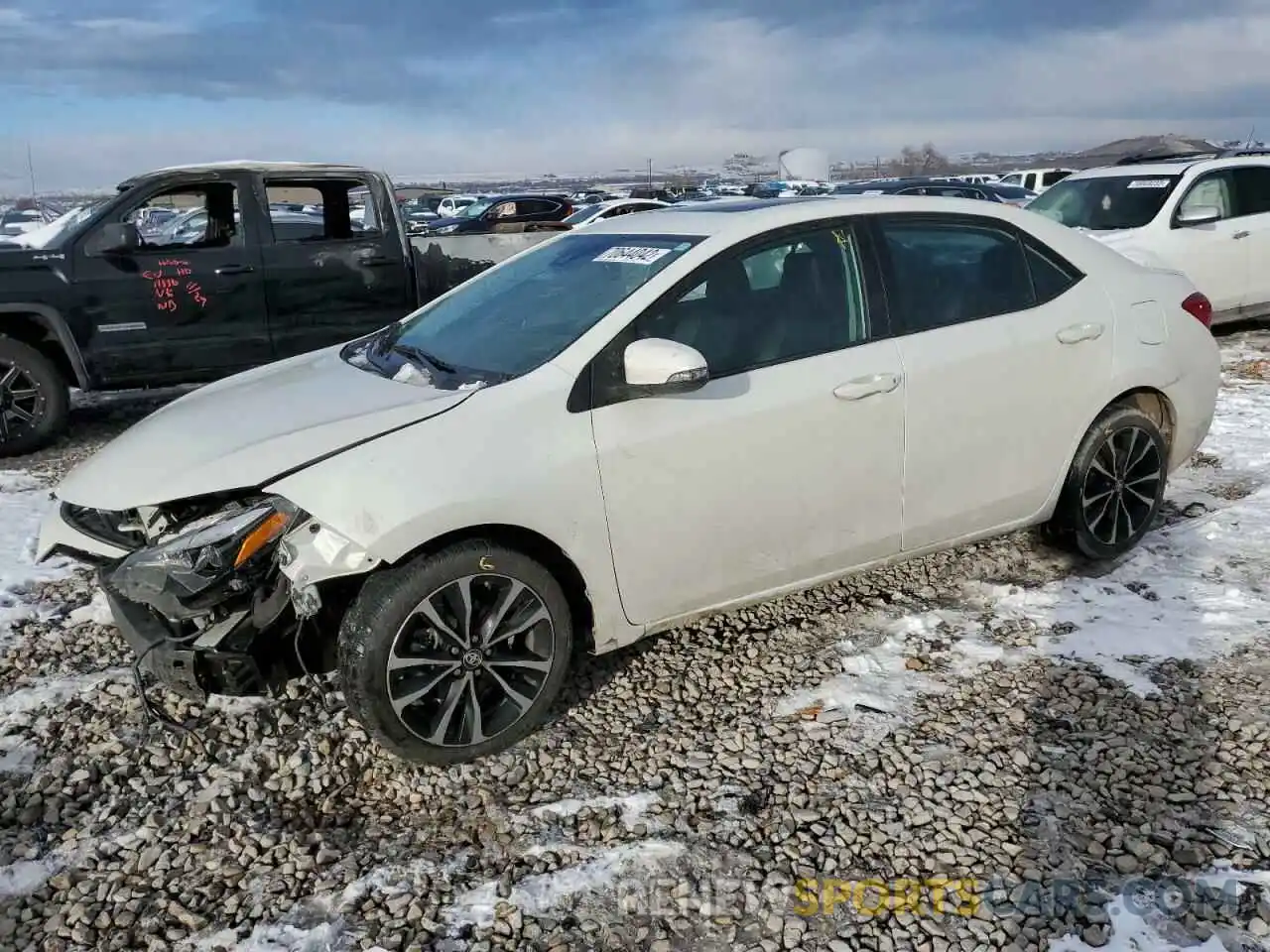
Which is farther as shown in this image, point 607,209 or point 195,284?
Answer: point 607,209

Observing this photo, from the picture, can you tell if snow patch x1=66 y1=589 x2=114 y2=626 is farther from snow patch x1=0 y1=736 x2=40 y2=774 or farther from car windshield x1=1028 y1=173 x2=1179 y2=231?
car windshield x1=1028 y1=173 x2=1179 y2=231

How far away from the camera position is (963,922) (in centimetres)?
243

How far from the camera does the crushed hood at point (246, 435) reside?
9.70ft

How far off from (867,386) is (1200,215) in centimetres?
711

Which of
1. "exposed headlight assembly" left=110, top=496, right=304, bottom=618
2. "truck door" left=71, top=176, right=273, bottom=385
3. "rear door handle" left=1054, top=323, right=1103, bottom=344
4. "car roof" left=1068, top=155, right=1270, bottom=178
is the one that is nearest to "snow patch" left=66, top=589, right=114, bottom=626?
"exposed headlight assembly" left=110, top=496, right=304, bottom=618

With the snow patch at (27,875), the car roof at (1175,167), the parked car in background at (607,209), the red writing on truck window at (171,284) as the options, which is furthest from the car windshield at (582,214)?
the snow patch at (27,875)

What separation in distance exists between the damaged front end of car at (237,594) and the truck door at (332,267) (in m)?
4.26

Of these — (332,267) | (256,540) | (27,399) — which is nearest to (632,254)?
(256,540)

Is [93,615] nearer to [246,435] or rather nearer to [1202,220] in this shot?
[246,435]

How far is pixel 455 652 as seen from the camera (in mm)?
3008

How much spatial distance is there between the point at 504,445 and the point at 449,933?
134 centimetres

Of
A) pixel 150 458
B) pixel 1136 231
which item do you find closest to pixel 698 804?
pixel 150 458

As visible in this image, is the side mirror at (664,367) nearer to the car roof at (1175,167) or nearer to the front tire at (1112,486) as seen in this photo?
the front tire at (1112,486)

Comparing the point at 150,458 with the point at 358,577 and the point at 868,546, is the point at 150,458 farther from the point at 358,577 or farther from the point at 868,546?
the point at 868,546
